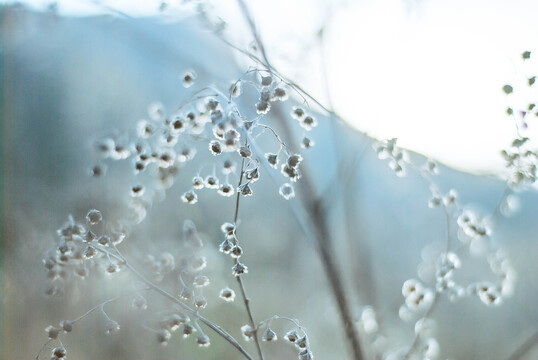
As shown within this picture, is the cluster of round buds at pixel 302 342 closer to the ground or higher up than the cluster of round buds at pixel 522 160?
closer to the ground

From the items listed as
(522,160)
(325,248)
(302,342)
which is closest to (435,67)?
(522,160)

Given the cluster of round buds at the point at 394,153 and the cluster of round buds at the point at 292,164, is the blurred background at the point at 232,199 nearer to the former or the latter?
the cluster of round buds at the point at 394,153

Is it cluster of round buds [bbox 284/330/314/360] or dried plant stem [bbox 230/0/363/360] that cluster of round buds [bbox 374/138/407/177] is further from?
cluster of round buds [bbox 284/330/314/360]

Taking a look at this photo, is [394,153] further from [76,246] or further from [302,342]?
[76,246]

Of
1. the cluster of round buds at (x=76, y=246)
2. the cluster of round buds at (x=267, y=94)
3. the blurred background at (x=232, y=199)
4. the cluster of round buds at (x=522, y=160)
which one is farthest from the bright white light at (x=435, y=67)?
the cluster of round buds at (x=76, y=246)

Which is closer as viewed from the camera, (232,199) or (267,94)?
(267,94)

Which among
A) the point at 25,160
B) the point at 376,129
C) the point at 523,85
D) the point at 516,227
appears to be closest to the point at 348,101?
the point at 376,129

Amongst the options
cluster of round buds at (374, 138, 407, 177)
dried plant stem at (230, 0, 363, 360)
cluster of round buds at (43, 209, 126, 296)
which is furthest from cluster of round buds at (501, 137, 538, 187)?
cluster of round buds at (43, 209, 126, 296)
